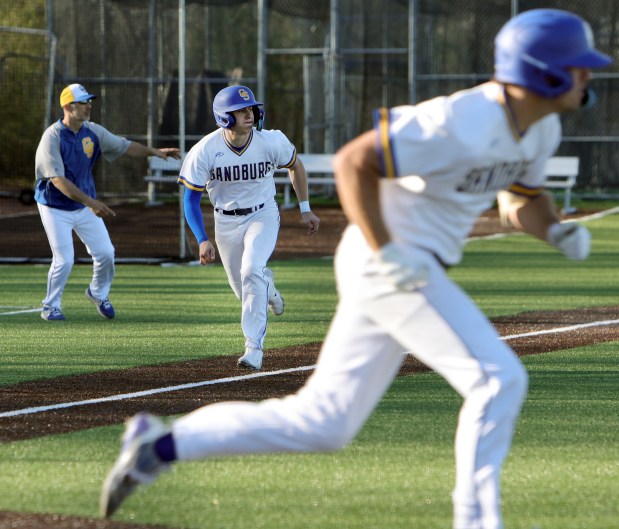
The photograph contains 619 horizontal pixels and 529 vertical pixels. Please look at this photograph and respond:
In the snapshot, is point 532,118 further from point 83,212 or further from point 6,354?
point 83,212

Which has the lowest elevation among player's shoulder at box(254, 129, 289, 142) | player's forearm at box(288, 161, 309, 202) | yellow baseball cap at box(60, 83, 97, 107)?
player's forearm at box(288, 161, 309, 202)

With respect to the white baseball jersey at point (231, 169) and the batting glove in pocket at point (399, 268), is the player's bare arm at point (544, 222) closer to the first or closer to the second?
the batting glove in pocket at point (399, 268)

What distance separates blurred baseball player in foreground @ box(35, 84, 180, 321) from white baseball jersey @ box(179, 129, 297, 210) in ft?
7.98

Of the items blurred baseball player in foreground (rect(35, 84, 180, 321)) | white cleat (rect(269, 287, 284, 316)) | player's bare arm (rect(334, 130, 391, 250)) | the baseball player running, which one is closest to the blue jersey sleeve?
the baseball player running

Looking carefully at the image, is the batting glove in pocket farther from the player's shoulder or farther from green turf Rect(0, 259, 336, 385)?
the player's shoulder

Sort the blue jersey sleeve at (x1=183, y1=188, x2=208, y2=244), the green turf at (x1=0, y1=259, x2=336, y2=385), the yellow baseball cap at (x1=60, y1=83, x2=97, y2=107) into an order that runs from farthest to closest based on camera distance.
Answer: the yellow baseball cap at (x1=60, y1=83, x2=97, y2=107)
the green turf at (x1=0, y1=259, x2=336, y2=385)
the blue jersey sleeve at (x1=183, y1=188, x2=208, y2=244)

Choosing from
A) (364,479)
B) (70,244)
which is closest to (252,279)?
(364,479)

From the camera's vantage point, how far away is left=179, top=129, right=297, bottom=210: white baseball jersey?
9.81 m

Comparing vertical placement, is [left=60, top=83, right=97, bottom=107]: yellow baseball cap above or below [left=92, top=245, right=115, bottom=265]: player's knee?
above

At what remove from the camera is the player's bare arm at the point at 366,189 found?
438 centimetres

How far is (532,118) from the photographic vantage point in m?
4.52

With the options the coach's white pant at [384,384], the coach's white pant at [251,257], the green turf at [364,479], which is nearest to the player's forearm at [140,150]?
the coach's white pant at [251,257]

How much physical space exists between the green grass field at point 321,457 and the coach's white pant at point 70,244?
423 mm

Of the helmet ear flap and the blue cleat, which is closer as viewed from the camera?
the helmet ear flap
